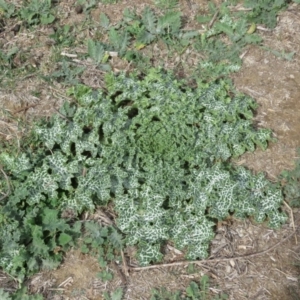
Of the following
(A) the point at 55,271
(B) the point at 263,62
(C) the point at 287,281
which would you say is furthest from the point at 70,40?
(C) the point at 287,281

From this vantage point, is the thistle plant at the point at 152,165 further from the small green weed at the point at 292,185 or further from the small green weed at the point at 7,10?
the small green weed at the point at 7,10

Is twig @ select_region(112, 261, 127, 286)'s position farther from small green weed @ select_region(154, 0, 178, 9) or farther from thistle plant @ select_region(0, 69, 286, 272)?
small green weed @ select_region(154, 0, 178, 9)

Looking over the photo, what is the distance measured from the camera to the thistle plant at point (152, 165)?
3.31 m

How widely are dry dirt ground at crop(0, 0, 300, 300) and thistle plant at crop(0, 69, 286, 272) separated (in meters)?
0.10

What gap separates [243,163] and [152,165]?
0.60 metres

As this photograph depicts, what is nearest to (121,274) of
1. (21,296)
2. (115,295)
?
(115,295)

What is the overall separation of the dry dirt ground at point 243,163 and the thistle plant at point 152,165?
96 mm

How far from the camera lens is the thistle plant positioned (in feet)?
10.9

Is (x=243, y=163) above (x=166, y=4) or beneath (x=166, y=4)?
beneath

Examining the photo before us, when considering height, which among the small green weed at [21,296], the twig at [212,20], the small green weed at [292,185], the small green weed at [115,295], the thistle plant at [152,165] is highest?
the twig at [212,20]

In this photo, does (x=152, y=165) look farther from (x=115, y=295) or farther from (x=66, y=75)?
(x=66, y=75)

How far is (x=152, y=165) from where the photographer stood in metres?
3.44

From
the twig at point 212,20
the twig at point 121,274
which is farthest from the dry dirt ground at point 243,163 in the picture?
the twig at point 212,20

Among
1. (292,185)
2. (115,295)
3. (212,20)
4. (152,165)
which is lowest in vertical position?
(115,295)
